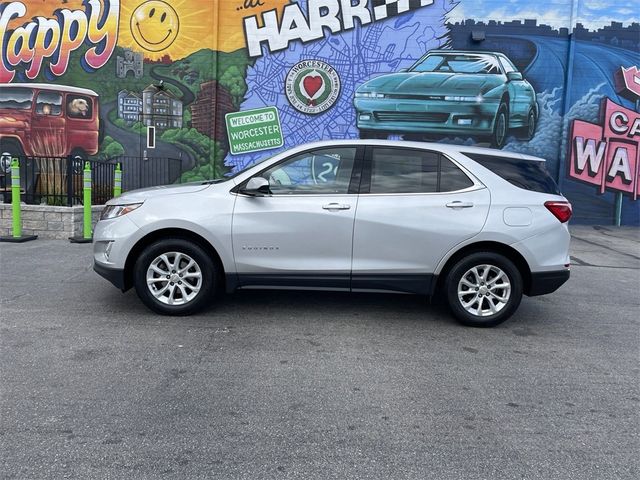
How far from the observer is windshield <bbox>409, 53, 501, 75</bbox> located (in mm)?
14438

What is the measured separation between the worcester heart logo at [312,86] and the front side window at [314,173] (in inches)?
379

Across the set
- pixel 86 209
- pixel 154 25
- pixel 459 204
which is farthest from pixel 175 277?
pixel 154 25

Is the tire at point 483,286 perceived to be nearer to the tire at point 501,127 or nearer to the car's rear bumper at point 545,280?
the car's rear bumper at point 545,280

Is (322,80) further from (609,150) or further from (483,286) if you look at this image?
(483,286)

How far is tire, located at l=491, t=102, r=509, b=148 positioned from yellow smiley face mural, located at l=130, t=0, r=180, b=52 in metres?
8.74

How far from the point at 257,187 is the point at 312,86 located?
10145mm

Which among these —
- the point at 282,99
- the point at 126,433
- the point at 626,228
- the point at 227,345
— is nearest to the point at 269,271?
the point at 227,345

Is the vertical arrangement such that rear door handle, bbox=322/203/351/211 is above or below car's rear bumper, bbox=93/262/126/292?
above

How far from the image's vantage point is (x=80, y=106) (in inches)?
584

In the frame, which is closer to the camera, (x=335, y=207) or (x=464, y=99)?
(x=335, y=207)

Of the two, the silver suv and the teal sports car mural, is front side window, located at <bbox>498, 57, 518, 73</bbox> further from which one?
the silver suv

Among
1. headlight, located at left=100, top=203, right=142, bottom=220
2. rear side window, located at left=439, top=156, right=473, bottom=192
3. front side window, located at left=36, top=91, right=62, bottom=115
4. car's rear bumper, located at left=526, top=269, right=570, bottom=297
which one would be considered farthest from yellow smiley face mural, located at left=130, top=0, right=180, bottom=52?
car's rear bumper, located at left=526, top=269, right=570, bottom=297

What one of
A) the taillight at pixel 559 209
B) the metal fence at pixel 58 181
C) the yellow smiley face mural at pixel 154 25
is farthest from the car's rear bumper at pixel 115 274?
the yellow smiley face mural at pixel 154 25

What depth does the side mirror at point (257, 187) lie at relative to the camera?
5.19 metres
